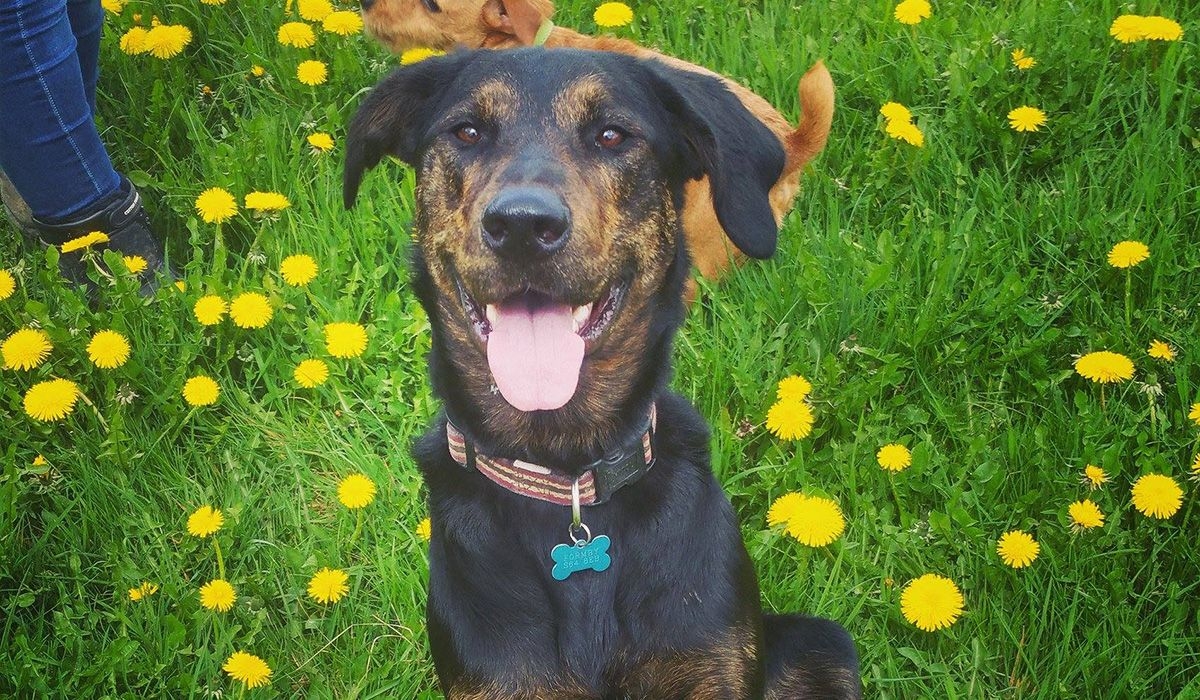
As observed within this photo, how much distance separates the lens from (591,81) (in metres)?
2.54

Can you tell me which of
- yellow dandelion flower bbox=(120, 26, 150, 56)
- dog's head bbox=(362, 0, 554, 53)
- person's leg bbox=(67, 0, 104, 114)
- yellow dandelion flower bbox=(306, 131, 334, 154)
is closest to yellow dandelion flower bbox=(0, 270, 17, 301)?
person's leg bbox=(67, 0, 104, 114)

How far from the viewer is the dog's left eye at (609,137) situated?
8.34ft

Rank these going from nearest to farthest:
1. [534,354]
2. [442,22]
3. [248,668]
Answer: [534,354] → [248,668] → [442,22]

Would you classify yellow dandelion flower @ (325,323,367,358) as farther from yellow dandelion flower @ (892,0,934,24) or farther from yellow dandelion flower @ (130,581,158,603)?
yellow dandelion flower @ (892,0,934,24)

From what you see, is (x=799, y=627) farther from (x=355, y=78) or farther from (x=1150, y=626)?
(x=355, y=78)

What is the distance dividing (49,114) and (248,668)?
2.05 metres

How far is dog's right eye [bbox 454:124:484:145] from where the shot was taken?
2.57m

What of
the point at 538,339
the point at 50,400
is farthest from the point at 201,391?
the point at 538,339

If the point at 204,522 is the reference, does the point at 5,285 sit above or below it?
above

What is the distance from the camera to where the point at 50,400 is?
3240mm

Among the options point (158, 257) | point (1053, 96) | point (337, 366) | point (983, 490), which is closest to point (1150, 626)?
point (983, 490)

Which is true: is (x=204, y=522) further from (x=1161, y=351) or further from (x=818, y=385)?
(x=1161, y=351)

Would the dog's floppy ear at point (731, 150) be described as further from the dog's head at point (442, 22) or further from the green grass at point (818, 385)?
the dog's head at point (442, 22)

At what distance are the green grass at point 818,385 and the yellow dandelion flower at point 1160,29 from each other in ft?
0.48
